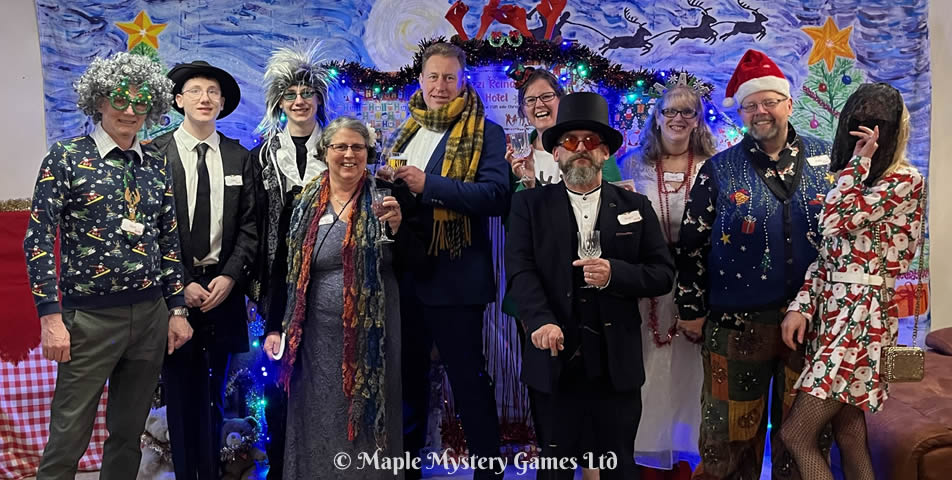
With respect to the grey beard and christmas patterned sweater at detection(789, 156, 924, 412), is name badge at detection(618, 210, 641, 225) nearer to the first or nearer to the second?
the grey beard

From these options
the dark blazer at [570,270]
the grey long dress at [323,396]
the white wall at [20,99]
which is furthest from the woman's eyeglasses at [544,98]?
the white wall at [20,99]

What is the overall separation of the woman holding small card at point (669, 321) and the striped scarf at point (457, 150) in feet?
3.09

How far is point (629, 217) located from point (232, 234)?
181 centimetres

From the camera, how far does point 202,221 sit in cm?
322

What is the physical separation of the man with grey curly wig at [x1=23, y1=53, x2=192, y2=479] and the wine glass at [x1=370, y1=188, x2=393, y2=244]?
904 millimetres

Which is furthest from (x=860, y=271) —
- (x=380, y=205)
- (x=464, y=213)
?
(x=380, y=205)

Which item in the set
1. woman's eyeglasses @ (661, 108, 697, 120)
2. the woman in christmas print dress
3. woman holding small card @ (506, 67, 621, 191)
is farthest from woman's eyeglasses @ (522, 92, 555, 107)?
the woman in christmas print dress

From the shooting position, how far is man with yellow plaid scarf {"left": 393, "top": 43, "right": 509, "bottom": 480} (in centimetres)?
317

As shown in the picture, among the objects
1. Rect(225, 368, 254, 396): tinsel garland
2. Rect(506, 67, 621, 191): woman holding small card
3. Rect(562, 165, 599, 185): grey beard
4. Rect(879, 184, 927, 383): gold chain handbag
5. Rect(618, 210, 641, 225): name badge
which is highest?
Rect(506, 67, 621, 191): woman holding small card

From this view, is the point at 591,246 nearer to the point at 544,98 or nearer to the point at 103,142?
the point at 544,98

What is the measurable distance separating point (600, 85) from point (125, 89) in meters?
2.54

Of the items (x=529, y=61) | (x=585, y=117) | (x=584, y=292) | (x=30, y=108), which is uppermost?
(x=529, y=61)

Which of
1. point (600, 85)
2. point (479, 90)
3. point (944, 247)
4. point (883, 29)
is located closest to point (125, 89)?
point (479, 90)

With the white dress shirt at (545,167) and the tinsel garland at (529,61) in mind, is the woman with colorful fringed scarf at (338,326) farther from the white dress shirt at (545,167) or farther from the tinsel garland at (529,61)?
the tinsel garland at (529,61)
